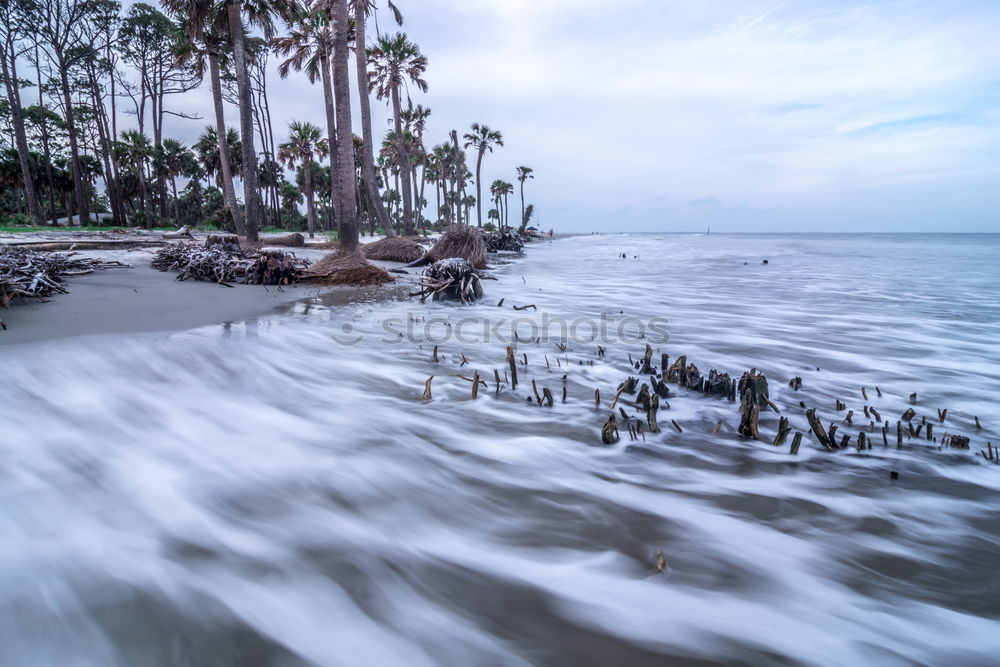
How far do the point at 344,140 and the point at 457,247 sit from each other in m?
4.29

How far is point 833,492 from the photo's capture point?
2.26m

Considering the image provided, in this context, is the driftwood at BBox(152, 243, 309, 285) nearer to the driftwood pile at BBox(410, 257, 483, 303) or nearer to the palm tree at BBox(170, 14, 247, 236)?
the driftwood pile at BBox(410, 257, 483, 303)

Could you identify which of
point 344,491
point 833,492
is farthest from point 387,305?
point 833,492

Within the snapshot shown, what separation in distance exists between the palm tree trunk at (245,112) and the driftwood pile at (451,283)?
10469 mm

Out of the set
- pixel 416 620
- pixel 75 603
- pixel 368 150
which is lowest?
pixel 416 620

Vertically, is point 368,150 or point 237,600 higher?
point 368,150

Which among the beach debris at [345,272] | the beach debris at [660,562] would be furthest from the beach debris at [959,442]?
the beach debris at [345,272]

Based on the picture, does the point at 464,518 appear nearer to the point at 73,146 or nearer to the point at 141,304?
the point at 141,304

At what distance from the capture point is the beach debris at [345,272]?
8922mm

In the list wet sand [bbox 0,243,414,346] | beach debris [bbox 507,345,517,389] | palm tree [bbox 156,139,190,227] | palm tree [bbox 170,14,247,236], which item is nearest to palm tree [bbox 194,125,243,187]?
palm tree [bbox 156,139,190,227]

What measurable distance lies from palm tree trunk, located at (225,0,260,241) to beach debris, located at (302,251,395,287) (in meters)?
8.36

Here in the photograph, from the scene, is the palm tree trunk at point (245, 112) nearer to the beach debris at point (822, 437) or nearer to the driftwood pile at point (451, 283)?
the driftwood pile at point (451, 283)

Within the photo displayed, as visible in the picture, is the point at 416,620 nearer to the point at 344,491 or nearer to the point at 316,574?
the point at 316,574

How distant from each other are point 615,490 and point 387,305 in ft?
19.6
